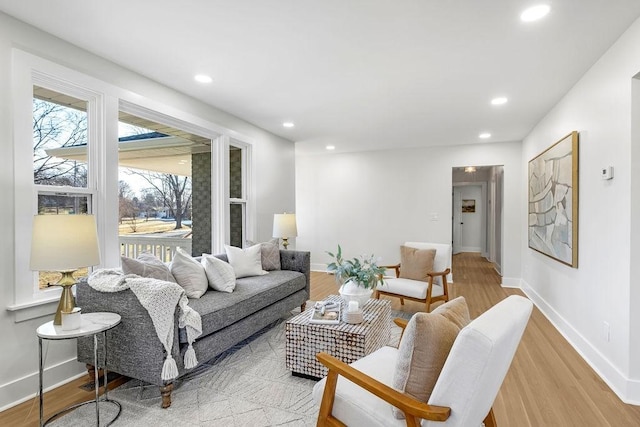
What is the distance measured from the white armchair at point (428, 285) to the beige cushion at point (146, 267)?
85.8 inches

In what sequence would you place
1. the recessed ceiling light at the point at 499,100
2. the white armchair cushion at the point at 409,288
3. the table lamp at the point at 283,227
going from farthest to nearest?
the table lamp at the point at 283,227, the white armchair cushion at the point at 409,288, the recessed ceiling light at the point at 499,100

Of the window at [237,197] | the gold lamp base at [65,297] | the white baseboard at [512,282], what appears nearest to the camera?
the gold lamp base at [65,297]

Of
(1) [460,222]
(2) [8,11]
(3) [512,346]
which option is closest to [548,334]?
(3) [512,346]

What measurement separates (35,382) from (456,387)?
269 centimetres

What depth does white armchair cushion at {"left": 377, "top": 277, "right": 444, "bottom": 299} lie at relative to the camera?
12.6 ft

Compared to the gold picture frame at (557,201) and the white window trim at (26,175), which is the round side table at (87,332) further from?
the gold picture frame at (557,201)

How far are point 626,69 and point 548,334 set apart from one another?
250cm

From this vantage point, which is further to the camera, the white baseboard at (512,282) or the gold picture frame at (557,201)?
the white baseboard at (512,282)

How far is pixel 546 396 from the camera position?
228 centimetres

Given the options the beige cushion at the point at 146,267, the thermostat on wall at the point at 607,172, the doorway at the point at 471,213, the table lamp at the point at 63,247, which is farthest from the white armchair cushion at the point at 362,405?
the doorway at the point at 471,213

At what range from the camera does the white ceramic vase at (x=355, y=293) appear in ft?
9.04

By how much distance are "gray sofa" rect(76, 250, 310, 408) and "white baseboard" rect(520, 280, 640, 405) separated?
269 centimetres

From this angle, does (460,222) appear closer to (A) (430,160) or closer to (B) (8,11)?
(A) (430,160)

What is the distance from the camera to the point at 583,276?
2994mm
